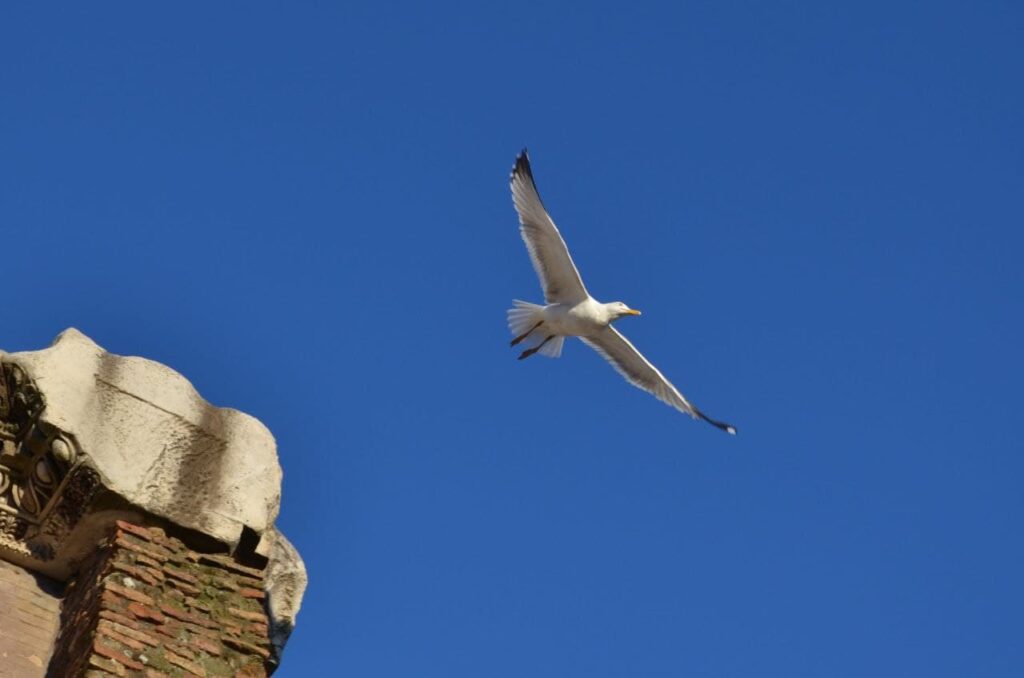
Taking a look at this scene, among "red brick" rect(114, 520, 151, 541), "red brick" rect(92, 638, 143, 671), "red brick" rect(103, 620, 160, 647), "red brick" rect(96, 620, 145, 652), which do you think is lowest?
"red brick" rect(92, 638, 143, 671)

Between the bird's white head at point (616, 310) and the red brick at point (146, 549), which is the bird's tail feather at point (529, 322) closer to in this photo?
the bird's white head at point (616, 310)

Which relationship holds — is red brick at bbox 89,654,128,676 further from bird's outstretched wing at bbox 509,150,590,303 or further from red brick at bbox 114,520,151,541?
bird's outstretched wing at bbox 509,150,590,303

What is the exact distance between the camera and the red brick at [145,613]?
5.95m

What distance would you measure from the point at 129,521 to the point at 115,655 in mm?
685

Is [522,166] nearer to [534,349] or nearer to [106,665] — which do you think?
[534,349]

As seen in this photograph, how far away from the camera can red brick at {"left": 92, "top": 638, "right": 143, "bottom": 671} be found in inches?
225

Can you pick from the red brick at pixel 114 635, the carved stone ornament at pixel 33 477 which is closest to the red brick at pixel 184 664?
the red brick at pixel 114 635

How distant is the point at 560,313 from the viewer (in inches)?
498

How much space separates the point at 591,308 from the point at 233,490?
6.50 metres

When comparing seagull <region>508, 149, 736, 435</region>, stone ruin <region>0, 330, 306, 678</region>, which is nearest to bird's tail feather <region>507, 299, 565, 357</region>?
seagull <region>508, 149, 736, 435</region>

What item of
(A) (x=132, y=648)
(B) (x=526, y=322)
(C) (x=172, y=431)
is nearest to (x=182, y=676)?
(A) (x=132, y=648)

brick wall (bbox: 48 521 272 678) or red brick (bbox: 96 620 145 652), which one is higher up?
brick wall (bbox: 48 521 272 678)

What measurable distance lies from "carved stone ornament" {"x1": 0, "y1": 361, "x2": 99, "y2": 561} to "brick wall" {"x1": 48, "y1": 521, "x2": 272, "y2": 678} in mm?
177

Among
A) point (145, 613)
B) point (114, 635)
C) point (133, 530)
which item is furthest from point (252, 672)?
point (133, 530)
